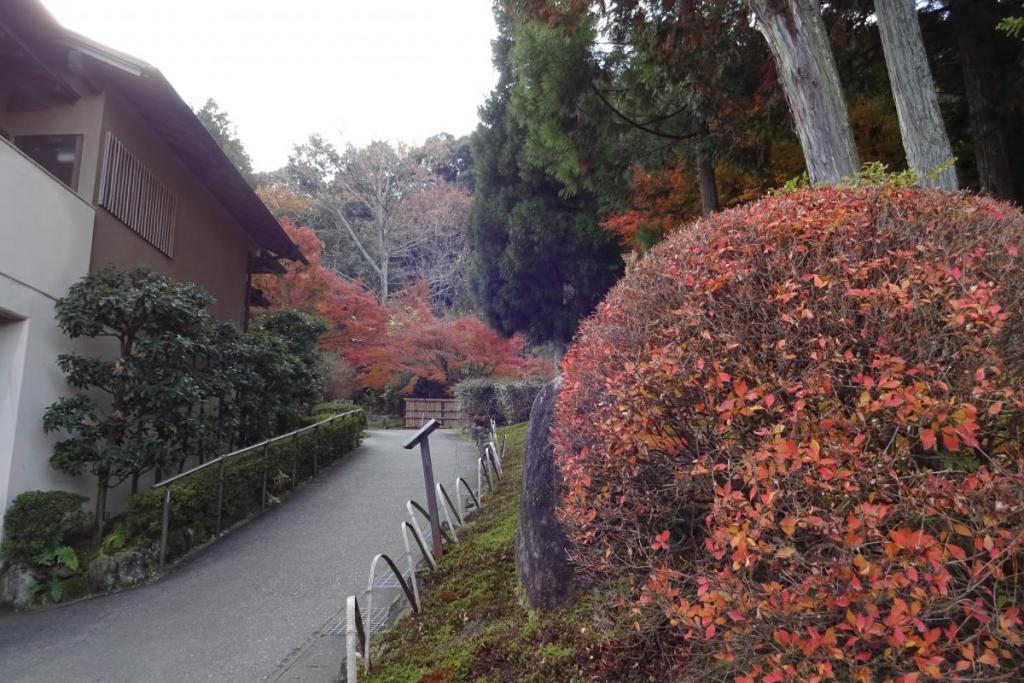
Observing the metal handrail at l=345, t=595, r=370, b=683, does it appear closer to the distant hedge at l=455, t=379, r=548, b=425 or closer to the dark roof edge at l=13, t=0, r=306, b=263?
the dark roof edge at l=13, t=0, r=306, b=263

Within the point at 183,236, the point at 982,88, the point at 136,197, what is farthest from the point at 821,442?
the point at 183,236

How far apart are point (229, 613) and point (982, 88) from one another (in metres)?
10.3

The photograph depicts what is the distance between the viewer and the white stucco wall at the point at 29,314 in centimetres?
726

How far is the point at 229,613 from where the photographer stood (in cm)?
612

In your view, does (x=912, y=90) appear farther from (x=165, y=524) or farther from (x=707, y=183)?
(x=165, y=524)

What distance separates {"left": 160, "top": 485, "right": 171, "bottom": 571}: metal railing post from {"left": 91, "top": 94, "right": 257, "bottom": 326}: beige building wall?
3.39m

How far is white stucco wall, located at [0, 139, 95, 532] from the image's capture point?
286 inches

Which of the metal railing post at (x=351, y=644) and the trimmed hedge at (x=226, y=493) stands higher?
the trimmed hedge at (x=226, y=493)

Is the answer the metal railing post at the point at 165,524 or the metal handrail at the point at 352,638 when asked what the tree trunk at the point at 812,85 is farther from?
the metal railing post at the point at 165,524

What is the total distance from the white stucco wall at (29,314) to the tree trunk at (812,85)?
25.6ft

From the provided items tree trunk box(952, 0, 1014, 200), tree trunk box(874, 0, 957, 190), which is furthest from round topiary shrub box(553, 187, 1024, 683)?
tree trunk box(952, 0, 1014, 200)

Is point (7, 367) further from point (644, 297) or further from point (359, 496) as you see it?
point (644, 297)

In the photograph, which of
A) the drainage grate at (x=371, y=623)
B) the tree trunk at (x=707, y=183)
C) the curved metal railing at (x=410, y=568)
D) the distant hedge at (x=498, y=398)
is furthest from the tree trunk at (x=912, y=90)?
the distant hedge at (x=498, y=398)

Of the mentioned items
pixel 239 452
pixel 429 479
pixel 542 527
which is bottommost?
pixel 542 527
